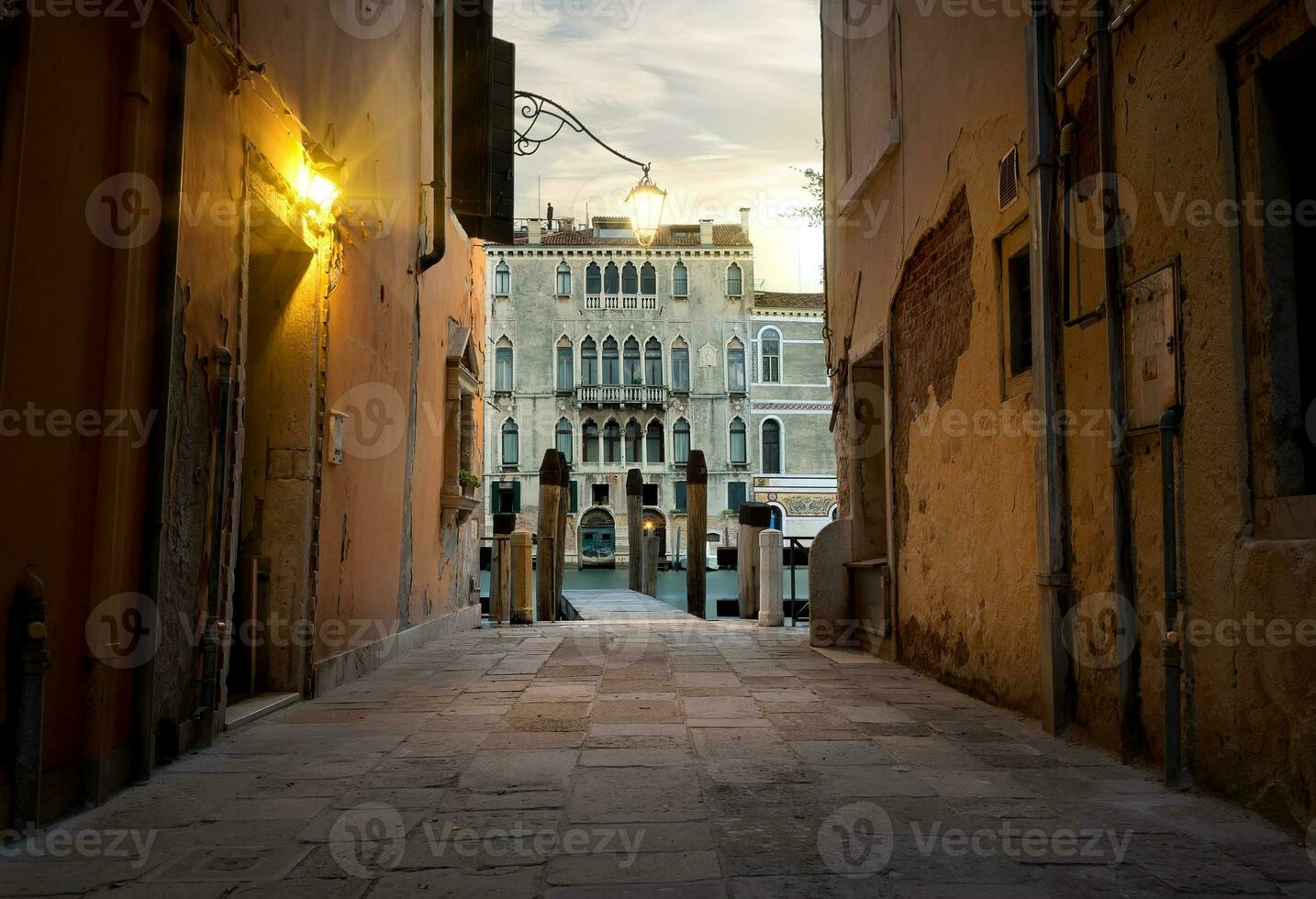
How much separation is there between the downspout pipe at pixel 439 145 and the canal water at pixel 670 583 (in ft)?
52.4

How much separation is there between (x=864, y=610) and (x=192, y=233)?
606 centimetres

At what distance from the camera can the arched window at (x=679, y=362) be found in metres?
40.6

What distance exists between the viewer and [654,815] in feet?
10.5

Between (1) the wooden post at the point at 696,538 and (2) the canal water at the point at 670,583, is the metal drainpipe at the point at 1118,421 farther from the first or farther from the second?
(2) the canal water at the point at 670,583

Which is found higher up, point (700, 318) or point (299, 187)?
point (700, 318)

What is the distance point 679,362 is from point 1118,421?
121 ft

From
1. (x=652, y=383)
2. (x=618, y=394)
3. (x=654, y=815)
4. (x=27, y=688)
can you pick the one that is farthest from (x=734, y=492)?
(x=27, y=688)

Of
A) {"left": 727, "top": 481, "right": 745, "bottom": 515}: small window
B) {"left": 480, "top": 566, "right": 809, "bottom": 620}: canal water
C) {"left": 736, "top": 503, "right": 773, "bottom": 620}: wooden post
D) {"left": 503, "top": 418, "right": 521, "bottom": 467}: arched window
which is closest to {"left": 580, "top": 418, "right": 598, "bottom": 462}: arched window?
{"left": 503, "top": 418, "right": 521, "bottom": 467}: arched window

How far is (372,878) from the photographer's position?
8.61 feet

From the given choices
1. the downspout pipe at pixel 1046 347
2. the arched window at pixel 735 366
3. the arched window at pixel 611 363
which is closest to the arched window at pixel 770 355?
the arched window at pixel 735 366

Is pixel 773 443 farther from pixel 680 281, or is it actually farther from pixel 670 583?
pixel 670 583

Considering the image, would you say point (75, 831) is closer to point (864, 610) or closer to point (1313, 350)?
point (1313, 350)

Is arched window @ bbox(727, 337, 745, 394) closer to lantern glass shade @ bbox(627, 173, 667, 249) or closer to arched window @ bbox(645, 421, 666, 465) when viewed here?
arched window @ bbox(645, 421, 666, 465)

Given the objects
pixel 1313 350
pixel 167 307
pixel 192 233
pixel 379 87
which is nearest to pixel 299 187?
pixel 192 233
